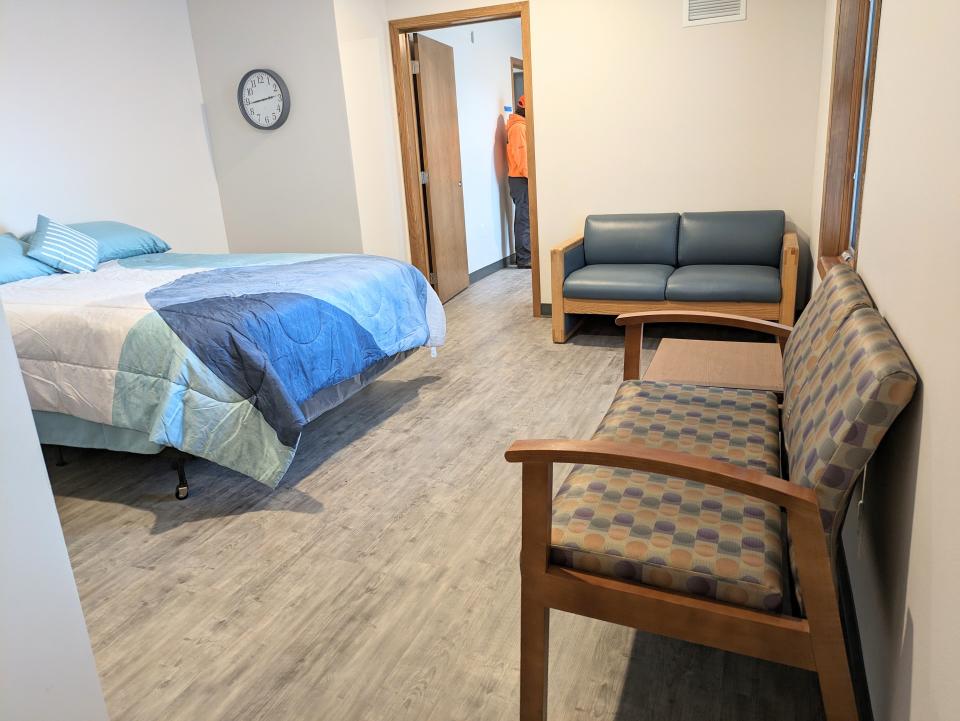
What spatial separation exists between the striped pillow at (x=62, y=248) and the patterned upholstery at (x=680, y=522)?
3.09 meters

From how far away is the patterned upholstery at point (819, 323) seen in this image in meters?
1.62

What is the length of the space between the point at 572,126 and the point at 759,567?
Result: 3.96m

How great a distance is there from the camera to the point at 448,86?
568cm

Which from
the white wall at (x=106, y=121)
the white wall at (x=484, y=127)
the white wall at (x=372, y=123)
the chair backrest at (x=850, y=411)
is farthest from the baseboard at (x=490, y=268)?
the chair backrest at (x=850, y=411)

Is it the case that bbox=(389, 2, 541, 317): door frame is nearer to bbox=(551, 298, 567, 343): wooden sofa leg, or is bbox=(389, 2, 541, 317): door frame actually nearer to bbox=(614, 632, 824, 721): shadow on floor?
bbox=(551, 298, 567, 343): wooden sofa leg

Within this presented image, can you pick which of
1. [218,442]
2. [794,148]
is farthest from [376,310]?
[794,148]

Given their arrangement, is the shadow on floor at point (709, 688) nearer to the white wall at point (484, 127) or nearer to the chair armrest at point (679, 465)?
the chair armrest at point (679, 465)

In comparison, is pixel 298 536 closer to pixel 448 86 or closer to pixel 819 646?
pixel 819 646

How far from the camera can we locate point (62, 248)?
11.9 feet

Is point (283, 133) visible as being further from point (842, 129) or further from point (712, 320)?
point (712, 320)

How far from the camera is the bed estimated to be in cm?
242

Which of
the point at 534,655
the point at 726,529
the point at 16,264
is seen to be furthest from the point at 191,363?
the point at 726,529

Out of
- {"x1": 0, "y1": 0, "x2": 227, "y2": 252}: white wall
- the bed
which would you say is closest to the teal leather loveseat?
the bed

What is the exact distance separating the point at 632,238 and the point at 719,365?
2.25 m
